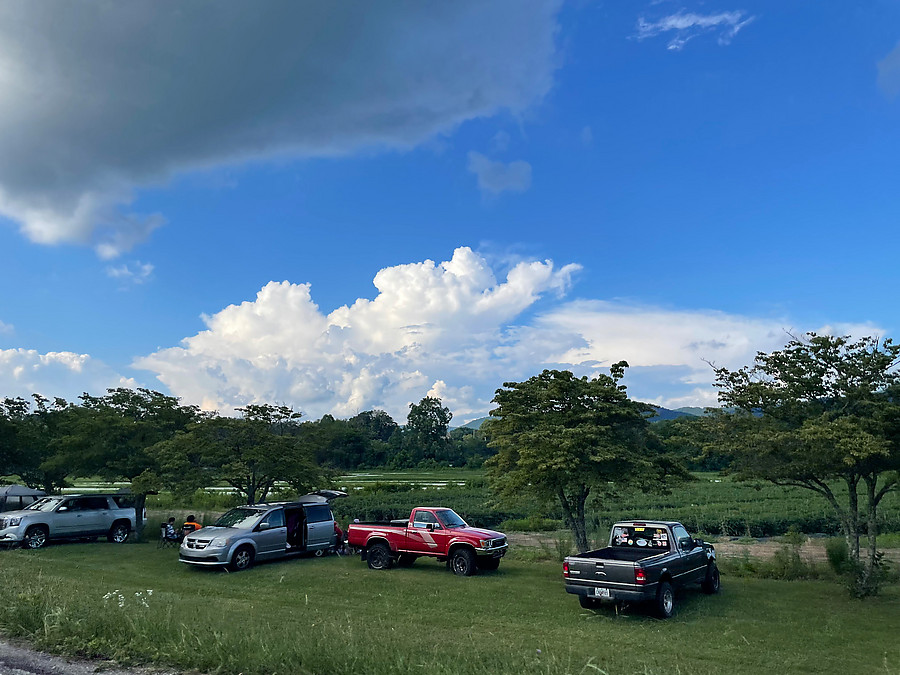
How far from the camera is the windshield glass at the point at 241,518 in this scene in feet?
61.2

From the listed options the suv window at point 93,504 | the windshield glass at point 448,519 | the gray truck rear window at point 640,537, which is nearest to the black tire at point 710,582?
the gray truck rear window at point 640,537

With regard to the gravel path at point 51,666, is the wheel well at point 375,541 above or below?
below

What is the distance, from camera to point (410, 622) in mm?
10984

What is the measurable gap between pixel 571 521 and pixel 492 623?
24.8 ft

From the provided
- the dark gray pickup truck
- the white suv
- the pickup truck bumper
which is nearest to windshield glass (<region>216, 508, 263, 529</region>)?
the white suv

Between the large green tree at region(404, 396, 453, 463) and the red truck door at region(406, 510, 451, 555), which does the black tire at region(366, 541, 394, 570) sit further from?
the large green tree at region(404, 396, 453, 463)

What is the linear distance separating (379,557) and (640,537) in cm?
793

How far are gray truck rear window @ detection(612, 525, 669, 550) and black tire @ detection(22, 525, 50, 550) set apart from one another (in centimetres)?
1899

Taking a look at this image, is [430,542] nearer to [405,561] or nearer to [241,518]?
[405,561]

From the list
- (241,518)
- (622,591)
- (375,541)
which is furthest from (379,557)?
(622,591)

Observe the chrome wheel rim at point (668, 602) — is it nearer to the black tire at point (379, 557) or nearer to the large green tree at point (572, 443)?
the large green tree at point (572, 443)

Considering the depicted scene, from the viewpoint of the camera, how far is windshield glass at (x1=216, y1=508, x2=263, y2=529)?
18.6 meters

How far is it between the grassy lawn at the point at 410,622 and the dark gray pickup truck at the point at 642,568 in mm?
458

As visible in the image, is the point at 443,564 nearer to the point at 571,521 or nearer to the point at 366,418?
the point at 571,521
